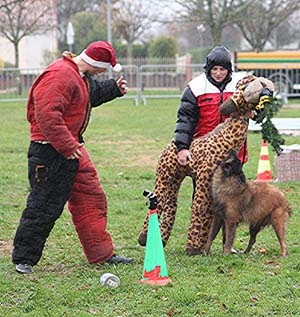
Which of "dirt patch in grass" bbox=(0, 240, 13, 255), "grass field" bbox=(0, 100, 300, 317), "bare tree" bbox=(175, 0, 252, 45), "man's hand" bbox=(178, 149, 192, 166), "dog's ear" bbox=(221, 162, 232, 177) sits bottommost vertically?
"dirt patch in grass" bbox=(0, 240, 13, 255)

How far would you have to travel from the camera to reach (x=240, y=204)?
6762 millimetres

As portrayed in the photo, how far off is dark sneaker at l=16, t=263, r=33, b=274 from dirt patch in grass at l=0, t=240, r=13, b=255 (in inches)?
34.1

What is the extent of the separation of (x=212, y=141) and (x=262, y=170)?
15.6 feet

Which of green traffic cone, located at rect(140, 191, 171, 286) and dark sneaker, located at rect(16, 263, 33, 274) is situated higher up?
green traffic cone, located at rect(140, 191, 171, 286)

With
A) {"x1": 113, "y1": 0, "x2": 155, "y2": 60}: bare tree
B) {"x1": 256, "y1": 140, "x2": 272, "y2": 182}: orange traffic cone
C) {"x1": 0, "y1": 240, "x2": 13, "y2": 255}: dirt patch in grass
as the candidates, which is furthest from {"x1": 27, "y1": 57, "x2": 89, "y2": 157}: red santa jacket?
{"x1": 113, "y1": 0, "x2": 155, "y2": 60}: bare tree

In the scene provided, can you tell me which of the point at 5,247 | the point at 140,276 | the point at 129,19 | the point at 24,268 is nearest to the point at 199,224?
the point at 140,276

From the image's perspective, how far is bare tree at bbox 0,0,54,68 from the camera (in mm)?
41938

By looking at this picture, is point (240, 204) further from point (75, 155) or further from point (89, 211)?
point (75, 155)

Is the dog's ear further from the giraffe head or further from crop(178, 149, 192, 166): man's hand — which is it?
the giraffe head

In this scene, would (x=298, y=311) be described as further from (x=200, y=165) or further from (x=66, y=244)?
(x=66, y=244)

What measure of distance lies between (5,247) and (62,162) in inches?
63.8

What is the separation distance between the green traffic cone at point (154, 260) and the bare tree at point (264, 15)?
107ft

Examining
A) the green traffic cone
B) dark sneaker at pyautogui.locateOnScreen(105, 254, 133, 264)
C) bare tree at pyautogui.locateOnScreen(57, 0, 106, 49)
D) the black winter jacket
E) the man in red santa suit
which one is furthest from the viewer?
bare tree at pyautogui.locateOnScreen(57, 0, 106, 49)

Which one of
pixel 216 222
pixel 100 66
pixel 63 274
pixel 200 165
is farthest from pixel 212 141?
pixel 63 274
